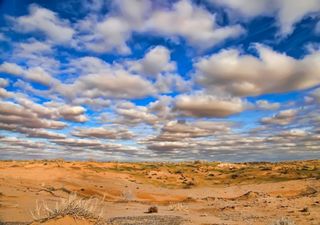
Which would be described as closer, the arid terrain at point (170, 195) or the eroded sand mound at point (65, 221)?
the eroded sand mound at point (65, 221)

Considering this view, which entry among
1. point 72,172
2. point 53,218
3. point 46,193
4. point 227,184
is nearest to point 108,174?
point 72,172

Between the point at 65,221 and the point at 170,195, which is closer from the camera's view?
the point at 65,221

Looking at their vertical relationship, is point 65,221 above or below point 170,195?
above

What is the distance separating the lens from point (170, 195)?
44875 millimetres

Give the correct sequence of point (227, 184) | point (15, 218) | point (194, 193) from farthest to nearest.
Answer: point (227, 184) → point (194, 193) → point (15, 218)

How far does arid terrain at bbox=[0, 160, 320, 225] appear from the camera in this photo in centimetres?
2062

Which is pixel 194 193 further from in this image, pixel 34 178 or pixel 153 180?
pixel 34 178

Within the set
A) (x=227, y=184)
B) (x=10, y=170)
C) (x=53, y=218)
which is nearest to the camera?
(x=53, y=218)

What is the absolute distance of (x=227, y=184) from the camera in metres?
59.0

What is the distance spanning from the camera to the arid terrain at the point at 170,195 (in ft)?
67.7

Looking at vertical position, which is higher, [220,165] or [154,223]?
[220,165]

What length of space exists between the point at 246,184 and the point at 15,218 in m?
43.1

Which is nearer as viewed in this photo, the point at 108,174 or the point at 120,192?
the point at 120,192

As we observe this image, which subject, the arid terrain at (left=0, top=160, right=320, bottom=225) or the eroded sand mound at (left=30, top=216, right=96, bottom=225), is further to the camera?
the arid terrain at (left=0, top=160, right=320, bottom=225)
